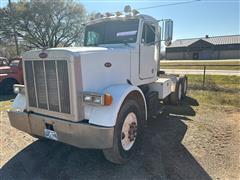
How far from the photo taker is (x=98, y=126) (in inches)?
116

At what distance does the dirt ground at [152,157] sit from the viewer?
10.9 ft

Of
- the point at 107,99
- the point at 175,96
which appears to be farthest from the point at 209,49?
the point at 107,99

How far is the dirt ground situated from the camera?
3.33 m

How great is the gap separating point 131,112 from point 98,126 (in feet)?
2.86

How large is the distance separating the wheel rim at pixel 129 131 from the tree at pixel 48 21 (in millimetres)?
21073

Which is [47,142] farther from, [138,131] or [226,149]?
[226,149]

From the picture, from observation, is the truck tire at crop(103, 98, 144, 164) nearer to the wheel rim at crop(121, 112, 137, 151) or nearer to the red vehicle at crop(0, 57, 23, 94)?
the wheel rim at crop(121, 112, 137, 151)

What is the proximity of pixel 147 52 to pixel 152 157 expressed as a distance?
236 centimetres

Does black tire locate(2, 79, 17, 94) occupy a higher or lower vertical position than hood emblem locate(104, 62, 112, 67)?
lower

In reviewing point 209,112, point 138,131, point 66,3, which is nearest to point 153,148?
point 138,131

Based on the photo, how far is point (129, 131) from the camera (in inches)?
146

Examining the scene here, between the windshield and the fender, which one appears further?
the windshield

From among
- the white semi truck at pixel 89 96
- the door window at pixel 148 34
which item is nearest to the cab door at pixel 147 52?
the door window at pixel 148 34

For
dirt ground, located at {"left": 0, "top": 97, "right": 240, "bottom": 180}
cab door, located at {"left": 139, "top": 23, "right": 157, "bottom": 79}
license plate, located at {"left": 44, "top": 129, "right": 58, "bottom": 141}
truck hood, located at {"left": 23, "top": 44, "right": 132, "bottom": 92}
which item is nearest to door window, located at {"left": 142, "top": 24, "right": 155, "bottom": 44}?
cab door, located at {"left": 139, "top": 23, "right": 157, "bottom": 79}
